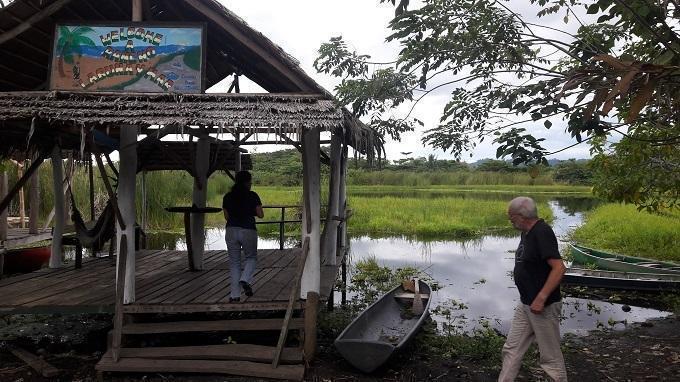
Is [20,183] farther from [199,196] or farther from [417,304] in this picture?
[417,304]

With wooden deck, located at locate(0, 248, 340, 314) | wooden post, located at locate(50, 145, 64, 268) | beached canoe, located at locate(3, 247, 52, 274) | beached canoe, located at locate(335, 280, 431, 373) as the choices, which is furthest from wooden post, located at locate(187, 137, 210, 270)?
beached canoe, located at locate(3, 247, 52, 274)

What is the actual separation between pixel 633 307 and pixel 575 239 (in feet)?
26.8

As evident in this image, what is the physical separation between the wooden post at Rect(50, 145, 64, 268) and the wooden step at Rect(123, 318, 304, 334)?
299cm

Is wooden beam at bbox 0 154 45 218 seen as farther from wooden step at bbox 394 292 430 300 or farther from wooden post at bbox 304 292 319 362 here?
wooden step at bbox 394 292 430 300

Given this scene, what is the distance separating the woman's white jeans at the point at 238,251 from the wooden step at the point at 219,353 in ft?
1.97

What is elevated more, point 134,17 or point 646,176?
point 134,17

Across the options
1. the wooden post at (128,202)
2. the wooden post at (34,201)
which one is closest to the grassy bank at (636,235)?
the wooden post at (128,202)

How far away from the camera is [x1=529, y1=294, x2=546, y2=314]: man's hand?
3.84 meters

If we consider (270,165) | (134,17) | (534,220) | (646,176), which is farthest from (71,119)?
(270,165)

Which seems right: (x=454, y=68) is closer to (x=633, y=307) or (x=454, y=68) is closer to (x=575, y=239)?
(x=633, y=307)

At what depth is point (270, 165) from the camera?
49.2 meters

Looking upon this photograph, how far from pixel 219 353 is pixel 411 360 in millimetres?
2255

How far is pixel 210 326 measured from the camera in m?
5.58

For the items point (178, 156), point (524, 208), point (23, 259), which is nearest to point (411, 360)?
point (524, 208)
